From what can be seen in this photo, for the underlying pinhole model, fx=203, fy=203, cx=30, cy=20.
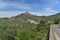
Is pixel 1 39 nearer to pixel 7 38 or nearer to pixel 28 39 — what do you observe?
pixel 7 38

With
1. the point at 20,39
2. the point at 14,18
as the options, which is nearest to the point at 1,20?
the point at 14,18

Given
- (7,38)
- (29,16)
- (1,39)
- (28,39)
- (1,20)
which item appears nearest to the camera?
(28,39)

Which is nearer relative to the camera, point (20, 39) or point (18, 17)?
point (20, 39)

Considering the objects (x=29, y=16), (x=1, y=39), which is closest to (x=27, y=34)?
(x=1, y=39)

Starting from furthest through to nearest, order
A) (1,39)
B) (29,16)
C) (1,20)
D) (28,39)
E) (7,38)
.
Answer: (29,16) < (1,20) < (7,38) < (1,39) < (28,39)

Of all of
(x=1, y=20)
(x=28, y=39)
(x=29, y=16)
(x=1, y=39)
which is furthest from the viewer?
(x=29, y=16)

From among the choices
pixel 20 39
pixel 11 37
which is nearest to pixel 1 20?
pixel 11 37

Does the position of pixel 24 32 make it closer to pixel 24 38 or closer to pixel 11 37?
pixel 24 38

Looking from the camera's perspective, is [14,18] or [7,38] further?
[14,18]

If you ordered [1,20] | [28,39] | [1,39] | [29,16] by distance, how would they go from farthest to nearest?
[29,16], [1,20], [1,39], [28,39]
